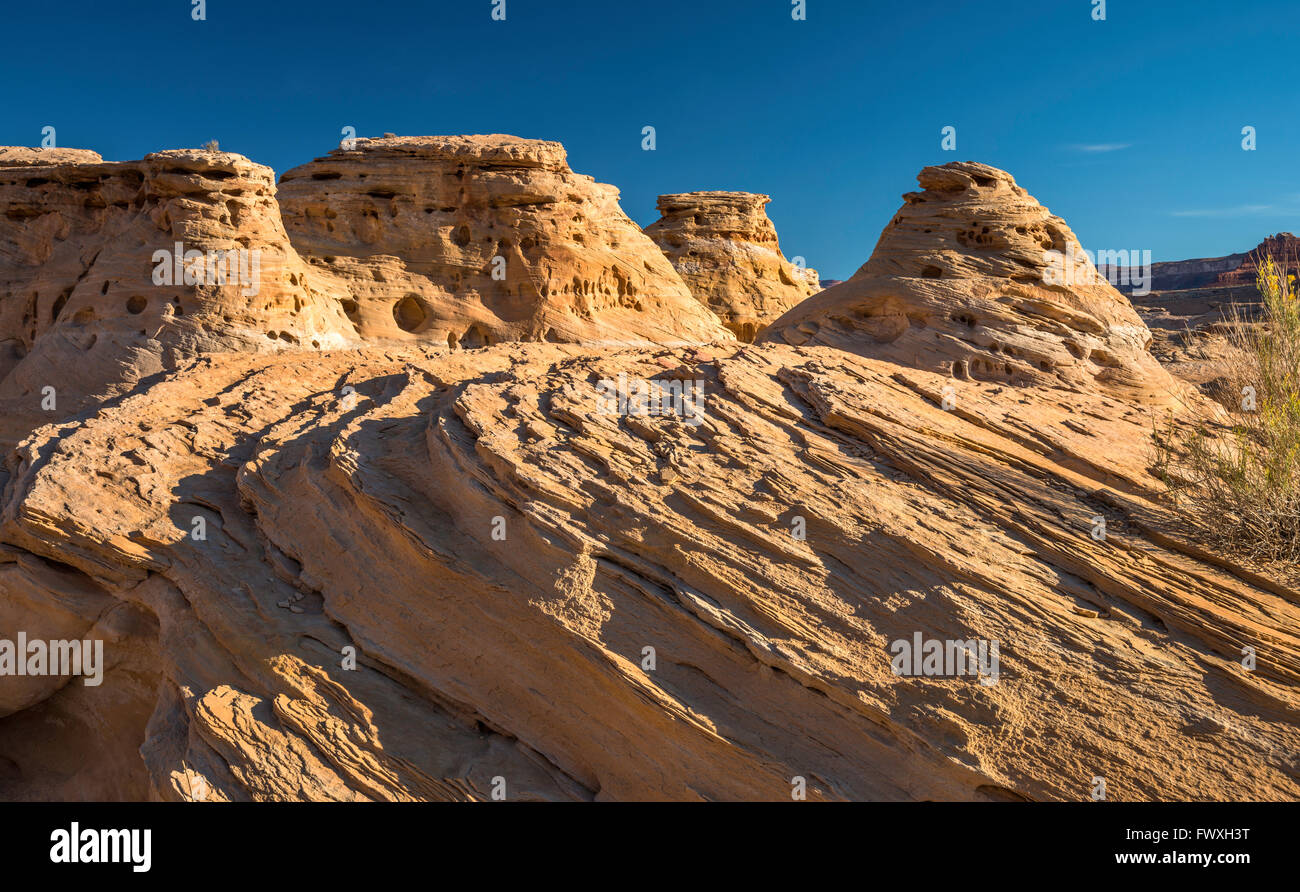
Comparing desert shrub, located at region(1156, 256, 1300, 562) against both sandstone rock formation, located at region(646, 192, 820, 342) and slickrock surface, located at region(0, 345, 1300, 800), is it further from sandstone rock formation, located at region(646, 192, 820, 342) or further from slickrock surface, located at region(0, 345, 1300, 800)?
sandstone rock formation, located at region(646, 192, 820, 342)

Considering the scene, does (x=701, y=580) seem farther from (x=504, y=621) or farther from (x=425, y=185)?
(x=425, y=185)

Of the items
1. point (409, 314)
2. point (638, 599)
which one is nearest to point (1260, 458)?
point (638, 599)

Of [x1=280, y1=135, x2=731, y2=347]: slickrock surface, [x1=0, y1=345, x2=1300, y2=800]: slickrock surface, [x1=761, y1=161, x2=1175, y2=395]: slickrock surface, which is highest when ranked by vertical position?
[x1=280, y1=135, x2=731, y2=347]: slickrock surface

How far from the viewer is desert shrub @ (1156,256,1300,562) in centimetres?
621

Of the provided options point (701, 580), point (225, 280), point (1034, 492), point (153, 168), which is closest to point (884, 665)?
point (701, 580)

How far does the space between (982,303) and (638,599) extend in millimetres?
10866

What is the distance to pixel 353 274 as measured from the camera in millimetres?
21688

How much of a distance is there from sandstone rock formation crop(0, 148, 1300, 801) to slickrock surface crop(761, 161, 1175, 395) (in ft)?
15.3

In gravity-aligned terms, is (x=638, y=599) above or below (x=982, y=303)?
below

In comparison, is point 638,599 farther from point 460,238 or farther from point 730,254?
point 730,254

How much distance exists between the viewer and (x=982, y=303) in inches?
575

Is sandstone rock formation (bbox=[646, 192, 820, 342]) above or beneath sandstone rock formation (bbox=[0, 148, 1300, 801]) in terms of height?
above

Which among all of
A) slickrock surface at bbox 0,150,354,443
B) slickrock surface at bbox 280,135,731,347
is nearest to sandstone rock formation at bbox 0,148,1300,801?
slickrock surface at bbox 0,150,354,443
